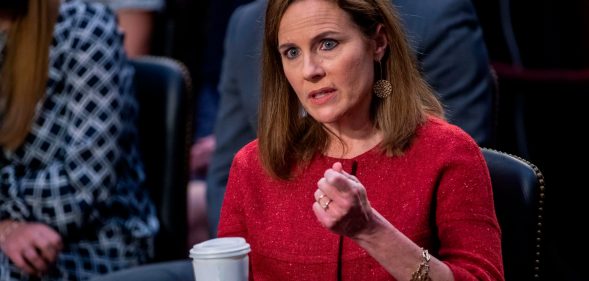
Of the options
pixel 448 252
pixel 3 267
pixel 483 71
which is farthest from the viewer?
pixel 3 267

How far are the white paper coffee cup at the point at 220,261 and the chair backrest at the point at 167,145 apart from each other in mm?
1303

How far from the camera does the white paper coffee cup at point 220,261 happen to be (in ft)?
4.63

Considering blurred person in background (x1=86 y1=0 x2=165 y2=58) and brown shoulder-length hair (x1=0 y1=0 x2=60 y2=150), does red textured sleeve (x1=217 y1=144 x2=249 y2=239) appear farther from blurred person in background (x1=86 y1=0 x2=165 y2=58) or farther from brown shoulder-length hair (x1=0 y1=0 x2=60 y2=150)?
blurred person in background (x1=86 y1=0 x2=165 y2=58)

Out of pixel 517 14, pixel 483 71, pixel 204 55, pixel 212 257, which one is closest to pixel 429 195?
pixel 212 257

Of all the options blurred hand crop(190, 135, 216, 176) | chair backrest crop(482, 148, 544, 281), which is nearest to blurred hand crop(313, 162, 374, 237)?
chair backrest crop(482, 148, 544, 281)

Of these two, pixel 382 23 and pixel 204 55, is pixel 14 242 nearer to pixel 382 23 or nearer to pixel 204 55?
pixel 382 23

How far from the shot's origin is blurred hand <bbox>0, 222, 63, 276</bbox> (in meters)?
2.45

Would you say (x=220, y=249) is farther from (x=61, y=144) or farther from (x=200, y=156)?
(x=200, y=156)

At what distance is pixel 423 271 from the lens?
5.04 ft

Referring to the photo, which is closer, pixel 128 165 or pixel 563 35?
pixel 128 165

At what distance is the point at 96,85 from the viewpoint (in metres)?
2.56

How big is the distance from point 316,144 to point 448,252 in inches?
13.4

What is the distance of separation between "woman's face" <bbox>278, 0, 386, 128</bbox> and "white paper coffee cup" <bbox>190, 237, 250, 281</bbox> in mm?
342

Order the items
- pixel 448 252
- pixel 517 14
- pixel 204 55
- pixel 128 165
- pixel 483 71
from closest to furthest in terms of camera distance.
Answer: pixel 448 252 → pixel 483 71 → pixel 128 165 → pixel 517 14 → pixel 204 55
